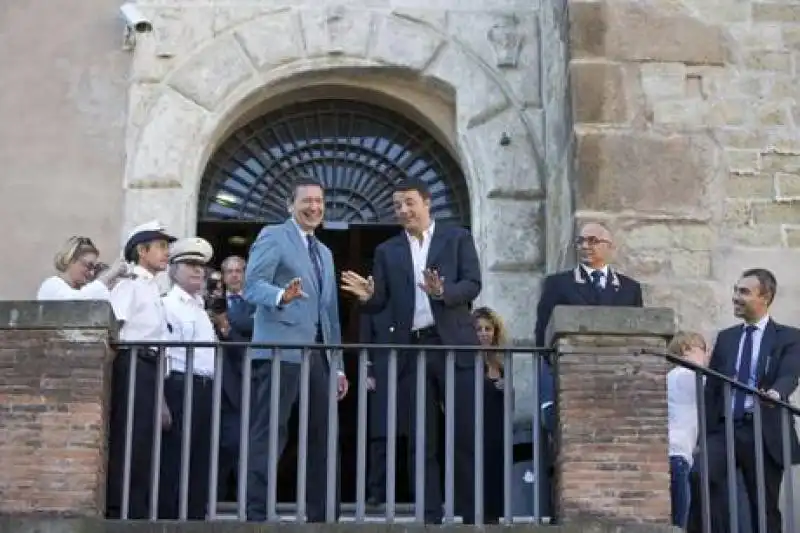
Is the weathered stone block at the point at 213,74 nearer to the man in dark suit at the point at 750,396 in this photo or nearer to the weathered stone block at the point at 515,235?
the weathered stone block at the point at 515,235

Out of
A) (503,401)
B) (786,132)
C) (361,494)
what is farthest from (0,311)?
(786,132)

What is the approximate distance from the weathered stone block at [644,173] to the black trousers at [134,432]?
140 inches

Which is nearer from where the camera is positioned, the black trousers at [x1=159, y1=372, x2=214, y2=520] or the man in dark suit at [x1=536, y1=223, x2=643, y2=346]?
the black trousers at [x1=159, y1=372, x2=214, y2=520]

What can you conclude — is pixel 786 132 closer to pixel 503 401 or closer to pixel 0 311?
pixel 503 401

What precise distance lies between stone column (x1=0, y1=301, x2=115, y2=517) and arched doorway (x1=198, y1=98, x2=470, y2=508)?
401 centimetres

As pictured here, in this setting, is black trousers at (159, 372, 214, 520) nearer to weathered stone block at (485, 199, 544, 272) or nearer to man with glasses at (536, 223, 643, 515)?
man with glasses at (536, 223, 643, 515)

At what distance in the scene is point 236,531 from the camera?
9.22 metres

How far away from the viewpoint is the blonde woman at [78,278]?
33.8 feet

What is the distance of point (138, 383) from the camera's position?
9852 mm

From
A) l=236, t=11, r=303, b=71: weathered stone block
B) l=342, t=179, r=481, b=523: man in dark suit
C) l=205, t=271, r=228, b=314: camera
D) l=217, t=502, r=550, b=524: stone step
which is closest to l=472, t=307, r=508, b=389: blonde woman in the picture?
l=342, t=179, r=481, b=523: man in dark suit

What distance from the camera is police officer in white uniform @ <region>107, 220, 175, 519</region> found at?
31.9 feet

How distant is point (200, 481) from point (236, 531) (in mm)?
905

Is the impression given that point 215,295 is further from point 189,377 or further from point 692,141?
point 692,141

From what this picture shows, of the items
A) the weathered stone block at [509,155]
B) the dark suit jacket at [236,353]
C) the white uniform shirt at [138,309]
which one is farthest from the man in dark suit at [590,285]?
the weathered stone block at [509,155]
